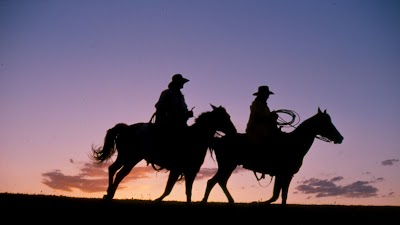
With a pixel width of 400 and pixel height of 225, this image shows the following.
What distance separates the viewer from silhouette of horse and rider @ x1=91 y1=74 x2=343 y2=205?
38.5 feet

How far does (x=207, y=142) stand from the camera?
1240 cm

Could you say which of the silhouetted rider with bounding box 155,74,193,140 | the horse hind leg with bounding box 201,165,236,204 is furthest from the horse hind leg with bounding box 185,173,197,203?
the horse hind leg with bounding box 201,165,236,204

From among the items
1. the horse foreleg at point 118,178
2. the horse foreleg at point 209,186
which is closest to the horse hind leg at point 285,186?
the horse foreleg at point 209,186

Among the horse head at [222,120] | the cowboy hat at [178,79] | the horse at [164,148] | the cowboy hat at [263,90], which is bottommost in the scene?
the horse at [164,148]

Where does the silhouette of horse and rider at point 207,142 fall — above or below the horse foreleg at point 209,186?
above

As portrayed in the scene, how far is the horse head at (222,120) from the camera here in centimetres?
1265

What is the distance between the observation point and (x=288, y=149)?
46.0ft

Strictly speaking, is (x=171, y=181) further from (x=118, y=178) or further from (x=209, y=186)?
(x=209, y=186)

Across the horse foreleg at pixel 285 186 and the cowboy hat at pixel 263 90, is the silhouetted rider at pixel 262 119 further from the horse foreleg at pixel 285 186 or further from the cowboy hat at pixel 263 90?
the horse foreleg at pixel 285 186

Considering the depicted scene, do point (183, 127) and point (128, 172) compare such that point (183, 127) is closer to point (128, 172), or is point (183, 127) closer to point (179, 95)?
point (179, 95)

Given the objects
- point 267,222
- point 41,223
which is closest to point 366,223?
point 267,222

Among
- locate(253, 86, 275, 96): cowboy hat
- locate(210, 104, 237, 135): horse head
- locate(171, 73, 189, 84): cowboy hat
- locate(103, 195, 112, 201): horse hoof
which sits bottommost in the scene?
locate(103, 195, 112, 201): horse hoof

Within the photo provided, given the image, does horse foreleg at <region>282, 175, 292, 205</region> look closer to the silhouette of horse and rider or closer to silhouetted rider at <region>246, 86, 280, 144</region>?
the silhouette of horse and rider

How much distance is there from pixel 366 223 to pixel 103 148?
6.69 m
